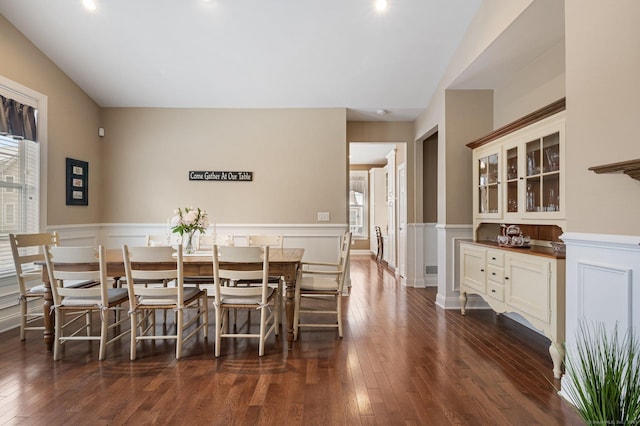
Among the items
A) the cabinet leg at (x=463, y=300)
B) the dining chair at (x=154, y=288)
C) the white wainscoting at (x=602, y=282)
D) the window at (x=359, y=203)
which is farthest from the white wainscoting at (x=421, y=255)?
the window at (x=359, y=203)

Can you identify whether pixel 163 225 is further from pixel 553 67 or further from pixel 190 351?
pixel 553 67

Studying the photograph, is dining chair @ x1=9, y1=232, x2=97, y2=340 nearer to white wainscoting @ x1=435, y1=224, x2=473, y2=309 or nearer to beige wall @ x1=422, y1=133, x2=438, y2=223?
white wainscoting @ x1=435, y1=224, x2=473, y2=309

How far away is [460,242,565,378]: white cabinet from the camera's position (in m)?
2.53

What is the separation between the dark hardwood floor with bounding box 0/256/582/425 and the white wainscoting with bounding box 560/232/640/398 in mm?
521

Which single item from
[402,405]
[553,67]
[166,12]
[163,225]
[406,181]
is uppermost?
[166,12]

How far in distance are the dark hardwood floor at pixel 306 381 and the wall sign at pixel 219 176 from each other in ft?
8.55

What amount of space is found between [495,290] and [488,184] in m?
1.22

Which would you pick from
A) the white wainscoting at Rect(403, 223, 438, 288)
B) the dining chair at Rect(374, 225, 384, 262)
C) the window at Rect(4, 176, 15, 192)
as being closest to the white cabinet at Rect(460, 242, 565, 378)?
the white wainscoting at Rect(403, 223, 438, 288)

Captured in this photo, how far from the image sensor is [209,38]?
3969 millimetres

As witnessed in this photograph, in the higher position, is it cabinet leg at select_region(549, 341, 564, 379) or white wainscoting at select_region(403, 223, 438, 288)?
white wainscoting at select_region(403, 223, 438, 288)

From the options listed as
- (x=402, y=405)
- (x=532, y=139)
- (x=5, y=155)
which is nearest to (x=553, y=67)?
(x=532, y=139)

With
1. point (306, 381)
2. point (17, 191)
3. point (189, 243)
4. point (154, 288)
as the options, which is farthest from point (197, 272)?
point (17, 191)

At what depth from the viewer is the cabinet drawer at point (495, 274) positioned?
128 inches

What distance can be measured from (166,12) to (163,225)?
2.85m
